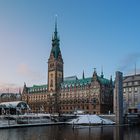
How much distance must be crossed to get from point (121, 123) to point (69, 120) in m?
29.6

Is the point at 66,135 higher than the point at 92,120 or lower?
higher

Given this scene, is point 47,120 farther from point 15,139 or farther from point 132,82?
point 15,139

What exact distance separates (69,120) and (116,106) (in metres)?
27.5

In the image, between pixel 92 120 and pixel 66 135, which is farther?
pixel 92 120

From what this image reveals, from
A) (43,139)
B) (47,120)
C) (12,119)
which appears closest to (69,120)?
(47,120)

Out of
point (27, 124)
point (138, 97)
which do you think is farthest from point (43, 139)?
point (138, 97)

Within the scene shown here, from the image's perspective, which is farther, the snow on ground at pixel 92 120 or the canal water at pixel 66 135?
the snow on ground at pixel 92 120

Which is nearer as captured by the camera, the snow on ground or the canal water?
the canal water

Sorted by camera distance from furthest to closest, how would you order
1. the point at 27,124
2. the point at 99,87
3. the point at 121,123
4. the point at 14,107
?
the point at 99,87 → the point at 14,107 → the point at 121,123 → the point at 27,124

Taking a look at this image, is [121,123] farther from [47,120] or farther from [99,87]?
[99,87]

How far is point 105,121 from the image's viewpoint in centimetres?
14300

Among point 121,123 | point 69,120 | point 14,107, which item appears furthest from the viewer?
point 14,107

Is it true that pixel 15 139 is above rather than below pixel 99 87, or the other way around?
below

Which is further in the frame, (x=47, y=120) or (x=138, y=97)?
(x=138, y=97)
